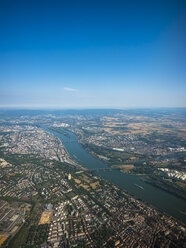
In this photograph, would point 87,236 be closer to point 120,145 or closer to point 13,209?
point 13,209

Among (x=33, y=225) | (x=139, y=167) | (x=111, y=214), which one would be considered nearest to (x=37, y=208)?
(x=33, y=225)

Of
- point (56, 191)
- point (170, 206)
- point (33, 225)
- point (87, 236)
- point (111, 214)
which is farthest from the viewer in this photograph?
point (56, 191)

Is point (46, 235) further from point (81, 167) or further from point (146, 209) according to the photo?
point (81, 167)

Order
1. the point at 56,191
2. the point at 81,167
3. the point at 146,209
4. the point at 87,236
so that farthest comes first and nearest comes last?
the point at 81,167, the point at 56,191, the point at 146,209, the point at 87,236

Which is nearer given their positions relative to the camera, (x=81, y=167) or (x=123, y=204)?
(x=123, y=204)

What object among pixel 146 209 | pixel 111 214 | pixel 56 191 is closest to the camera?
pixel 111 214

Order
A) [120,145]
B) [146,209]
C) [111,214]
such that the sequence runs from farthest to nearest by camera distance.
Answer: [120,145] → [146,209] → [111,214]

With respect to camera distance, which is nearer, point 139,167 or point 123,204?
point 123,204

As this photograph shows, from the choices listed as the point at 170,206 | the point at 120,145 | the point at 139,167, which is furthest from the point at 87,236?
the point at 120,145

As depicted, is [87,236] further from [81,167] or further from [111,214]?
[81,167]
